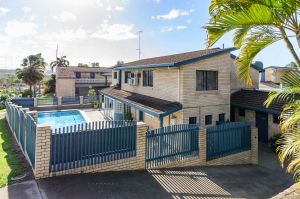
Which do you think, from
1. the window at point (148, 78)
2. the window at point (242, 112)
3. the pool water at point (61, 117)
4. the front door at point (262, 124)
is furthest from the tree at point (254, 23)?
the pool water at point (61, 117)

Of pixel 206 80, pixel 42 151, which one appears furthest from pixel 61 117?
pixel 42 151

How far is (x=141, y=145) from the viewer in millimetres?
8898

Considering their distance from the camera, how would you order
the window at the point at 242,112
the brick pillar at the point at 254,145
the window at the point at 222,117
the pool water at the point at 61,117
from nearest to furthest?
the brick pillar at the point at 254,145
the window at the point at 222,117
the window at the point at 242,112
the pool water at the point at 61,117

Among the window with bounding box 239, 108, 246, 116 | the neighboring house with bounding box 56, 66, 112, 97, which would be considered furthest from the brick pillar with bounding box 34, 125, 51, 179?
the neighboring house with bounding box 56, 66, 112, 97

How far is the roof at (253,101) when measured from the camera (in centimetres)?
1462

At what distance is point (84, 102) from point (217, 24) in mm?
29265

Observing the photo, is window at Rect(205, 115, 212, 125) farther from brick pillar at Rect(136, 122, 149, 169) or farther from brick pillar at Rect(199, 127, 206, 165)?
brick pillar at Rect(136, 122, 149, 169)

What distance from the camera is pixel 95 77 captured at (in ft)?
168

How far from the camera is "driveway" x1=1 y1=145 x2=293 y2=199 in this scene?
22.0 feet

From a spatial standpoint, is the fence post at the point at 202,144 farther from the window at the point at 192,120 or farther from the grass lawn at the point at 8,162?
the grass lawn at the point at 8,162

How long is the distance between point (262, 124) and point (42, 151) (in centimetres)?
1448

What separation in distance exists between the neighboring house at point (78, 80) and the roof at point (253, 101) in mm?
30584

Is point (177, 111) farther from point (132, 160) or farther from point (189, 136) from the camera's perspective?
point (132, 160)

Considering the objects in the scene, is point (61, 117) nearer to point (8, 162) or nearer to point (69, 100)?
point (69, 100)
